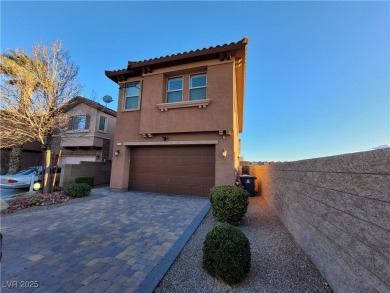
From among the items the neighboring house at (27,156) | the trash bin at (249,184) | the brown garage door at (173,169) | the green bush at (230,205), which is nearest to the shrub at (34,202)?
the brown garage door at (173,169)

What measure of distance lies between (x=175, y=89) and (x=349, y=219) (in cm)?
927

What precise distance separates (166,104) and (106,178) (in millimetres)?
8200

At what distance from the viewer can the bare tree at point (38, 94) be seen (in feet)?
25.5

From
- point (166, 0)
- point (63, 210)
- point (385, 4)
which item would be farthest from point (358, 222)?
point (166, 0)

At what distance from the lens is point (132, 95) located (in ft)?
36.3

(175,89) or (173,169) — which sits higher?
(175,89)

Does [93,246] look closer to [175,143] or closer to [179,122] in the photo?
[175,143]

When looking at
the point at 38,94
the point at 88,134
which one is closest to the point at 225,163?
the point at 38,94

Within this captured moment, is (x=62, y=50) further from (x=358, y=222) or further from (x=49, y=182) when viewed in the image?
(x=358, y=222)

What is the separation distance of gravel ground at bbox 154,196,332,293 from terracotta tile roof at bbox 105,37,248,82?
780cm

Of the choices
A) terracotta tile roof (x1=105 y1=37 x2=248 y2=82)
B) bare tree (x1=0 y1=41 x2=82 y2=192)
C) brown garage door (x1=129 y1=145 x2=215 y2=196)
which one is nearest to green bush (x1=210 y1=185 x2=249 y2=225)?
brown garage door (x1=129 y1=145 x2=215 y2=196)

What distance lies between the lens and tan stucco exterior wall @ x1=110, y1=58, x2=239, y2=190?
8.62m

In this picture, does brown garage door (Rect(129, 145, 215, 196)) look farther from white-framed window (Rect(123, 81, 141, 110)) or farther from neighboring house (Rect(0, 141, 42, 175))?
neighboring house (Rect(0, 141, 42, 175))

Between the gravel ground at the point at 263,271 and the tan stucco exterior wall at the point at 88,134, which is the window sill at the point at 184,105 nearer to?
the gravel ground at the point at 263,271
